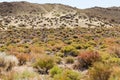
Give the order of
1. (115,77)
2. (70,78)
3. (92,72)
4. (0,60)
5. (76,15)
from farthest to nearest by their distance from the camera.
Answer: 1. (76,15)
2. (0,60)
3. (70,78)
4. (92,72)
5. (115,77)

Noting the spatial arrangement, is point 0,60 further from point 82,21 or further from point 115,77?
point 82,21

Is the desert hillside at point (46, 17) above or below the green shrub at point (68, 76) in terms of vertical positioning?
below

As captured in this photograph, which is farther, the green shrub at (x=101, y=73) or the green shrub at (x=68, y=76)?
the green shrub at (x=68, y=76)

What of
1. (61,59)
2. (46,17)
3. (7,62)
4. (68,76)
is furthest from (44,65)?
(46,17)

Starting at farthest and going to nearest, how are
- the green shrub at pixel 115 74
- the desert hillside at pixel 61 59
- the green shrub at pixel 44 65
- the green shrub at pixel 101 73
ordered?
the green shrub at pixel 44 65 → the desert hillside at pixel 61 59 → the green shrub at pixel 101 73 → the green shrub at pixel 115 74

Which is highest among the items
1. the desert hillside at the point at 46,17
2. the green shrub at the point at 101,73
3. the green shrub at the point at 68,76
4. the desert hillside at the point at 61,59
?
the green shrub at the point at 101,73

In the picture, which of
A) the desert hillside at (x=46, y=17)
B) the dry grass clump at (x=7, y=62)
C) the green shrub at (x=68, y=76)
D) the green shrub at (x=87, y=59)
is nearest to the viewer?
the green shrub at (x=68, y=76)

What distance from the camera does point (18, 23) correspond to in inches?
2874

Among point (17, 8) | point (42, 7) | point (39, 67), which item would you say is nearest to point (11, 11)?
point (17, 8)

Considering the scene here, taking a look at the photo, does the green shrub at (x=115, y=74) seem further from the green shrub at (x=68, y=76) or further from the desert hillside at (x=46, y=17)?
the desert hillside at (x=46, y=17)

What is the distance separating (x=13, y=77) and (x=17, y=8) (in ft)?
281

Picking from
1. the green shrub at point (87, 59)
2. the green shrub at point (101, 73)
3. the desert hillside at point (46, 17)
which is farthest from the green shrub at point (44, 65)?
the desert hillside at point (46, 17)

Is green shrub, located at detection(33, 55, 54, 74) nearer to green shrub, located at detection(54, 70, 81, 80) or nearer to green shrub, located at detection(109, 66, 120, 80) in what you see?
green shrub, located at detection(54, 70, 81, 80)

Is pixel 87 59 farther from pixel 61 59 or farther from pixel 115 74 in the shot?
pixel 115 74
